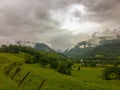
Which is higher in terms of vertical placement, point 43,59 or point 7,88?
point 43,59

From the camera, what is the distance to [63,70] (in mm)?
134000

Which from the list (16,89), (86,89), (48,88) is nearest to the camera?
(16,89)

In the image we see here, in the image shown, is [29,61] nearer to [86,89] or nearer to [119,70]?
[119,70]

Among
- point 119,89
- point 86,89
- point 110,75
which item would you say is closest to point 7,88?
point 86,89

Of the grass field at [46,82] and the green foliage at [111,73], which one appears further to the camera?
the green foliage at [111,73]

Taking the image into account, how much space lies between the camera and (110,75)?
140500 millimetres

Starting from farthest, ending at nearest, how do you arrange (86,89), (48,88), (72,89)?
(86,89) → (72,89) → (48,88)

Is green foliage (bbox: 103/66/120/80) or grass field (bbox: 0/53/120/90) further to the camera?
green foliage (bbox: 103/66/120/80)

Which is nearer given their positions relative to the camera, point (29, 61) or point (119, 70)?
point (119, 70)

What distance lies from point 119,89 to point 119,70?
51.9m

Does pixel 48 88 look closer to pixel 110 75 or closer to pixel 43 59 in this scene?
pixel 110 75

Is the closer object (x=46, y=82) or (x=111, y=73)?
(x=46, y=82)

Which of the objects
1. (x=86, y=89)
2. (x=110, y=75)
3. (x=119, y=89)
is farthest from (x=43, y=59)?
(x=86, y=89)

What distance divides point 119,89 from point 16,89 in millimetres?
56358
